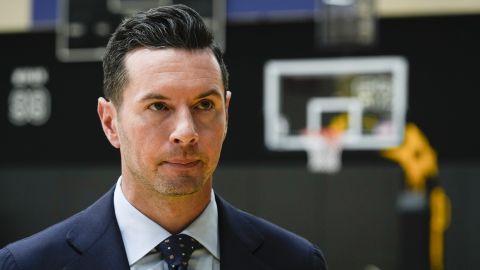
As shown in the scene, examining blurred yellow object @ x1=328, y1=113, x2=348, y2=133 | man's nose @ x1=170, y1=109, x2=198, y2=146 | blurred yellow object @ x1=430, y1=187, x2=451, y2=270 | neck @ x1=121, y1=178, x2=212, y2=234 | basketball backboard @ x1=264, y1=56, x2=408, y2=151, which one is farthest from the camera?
blurred yellow object @ x1=328, y1=113, x2=348, y2=133

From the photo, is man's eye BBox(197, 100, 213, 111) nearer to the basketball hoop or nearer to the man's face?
the man's face

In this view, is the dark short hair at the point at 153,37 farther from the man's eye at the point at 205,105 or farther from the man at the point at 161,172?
the man's eye at the point at 205,105

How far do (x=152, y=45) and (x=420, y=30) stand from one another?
8258mm

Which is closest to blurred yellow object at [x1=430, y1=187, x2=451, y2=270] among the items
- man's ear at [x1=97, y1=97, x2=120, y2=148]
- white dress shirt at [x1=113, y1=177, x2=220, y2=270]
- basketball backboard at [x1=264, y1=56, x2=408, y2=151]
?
basketball backboard at [x1=264, y1=56, x2=408, y2=151]

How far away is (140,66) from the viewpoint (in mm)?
2203

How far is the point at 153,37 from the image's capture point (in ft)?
7.32

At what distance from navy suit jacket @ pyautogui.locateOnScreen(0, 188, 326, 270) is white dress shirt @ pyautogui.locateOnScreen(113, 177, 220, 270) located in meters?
0.02

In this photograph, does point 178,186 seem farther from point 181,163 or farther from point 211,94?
point 211,94

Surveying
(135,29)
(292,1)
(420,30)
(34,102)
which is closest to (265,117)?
(292,1)

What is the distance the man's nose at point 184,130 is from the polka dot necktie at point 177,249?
278 millimetres

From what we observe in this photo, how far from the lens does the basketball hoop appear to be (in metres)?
10.2

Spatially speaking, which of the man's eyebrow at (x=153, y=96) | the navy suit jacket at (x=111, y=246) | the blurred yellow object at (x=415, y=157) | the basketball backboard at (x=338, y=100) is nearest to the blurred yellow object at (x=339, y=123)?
the basketball backboard at (x=338, y=100)

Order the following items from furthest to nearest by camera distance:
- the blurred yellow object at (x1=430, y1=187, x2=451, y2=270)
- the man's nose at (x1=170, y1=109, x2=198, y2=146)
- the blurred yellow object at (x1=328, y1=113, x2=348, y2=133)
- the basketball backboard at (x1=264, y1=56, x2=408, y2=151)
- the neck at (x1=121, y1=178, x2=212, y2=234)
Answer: the blurred yellow object at (x1=328, y1=113, x2=348, y2=133) < the basketball backboard at (x1=264, y1=56, x2=408, y2=151) < the blurred yellow object at (x1=430, y1=187, x2=451, y2=270) < the neck at (x1=121, y1=178, x2=212, y2=234) < the man's nose at (x1=170, y1=109, x2=198, y2=146)

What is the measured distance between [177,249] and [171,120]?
35 centimetres
